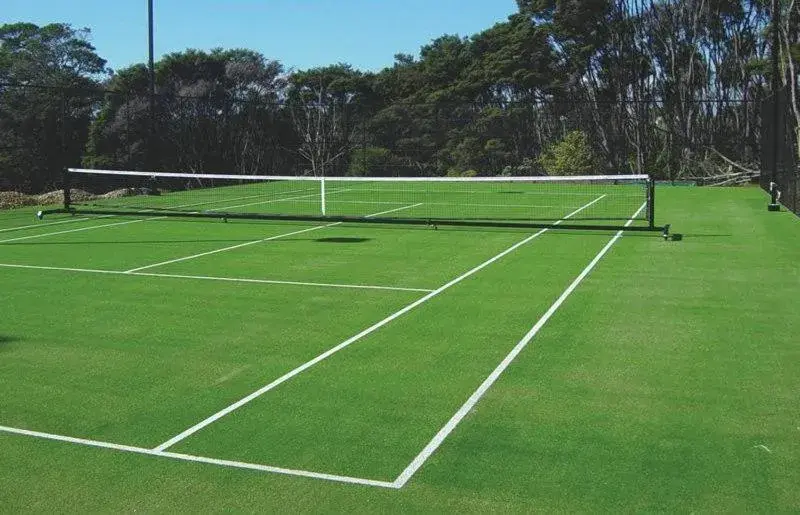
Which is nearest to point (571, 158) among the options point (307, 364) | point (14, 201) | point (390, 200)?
point (390, 200)

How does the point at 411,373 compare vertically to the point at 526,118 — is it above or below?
below

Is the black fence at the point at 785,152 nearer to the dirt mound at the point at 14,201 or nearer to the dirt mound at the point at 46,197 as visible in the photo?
the dirt mound at the point at 46,197

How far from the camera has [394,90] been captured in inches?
2233

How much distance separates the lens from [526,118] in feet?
132

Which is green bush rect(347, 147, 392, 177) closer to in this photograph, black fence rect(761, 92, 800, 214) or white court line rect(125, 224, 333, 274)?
black fence rect(761, 92, 800, 214)

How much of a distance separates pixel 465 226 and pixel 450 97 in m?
35.5

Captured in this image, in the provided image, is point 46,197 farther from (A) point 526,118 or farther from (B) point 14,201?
(A) point 526,118

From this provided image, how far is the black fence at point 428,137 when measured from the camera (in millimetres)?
39088

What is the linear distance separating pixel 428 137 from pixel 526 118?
469 cm

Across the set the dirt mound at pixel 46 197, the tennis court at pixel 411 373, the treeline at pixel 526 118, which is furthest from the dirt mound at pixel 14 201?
the tennis court at pixel 411 373

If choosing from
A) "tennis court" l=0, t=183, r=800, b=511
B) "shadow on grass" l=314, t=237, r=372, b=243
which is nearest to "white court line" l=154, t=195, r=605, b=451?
"tennis court" l=0, t=183, r=800, b=511

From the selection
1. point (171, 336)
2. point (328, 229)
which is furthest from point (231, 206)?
point (171, 336)

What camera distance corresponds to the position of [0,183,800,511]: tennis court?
5477 mm

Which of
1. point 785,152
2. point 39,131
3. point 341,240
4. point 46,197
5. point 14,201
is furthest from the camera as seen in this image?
point 39,131
